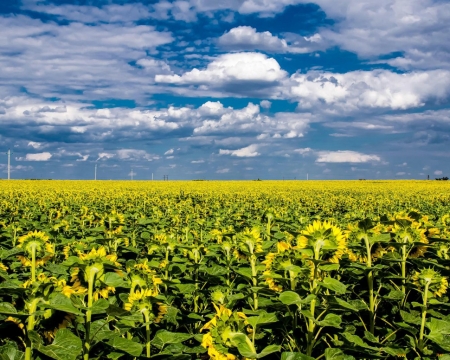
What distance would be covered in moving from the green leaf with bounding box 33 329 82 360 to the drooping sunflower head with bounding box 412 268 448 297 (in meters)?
2.21

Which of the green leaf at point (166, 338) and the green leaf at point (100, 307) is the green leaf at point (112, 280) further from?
the green leaf at point (166, 338)

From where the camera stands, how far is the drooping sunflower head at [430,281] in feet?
10.1

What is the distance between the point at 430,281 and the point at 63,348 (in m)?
2.30

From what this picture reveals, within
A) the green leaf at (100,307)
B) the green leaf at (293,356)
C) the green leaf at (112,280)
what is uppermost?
the green leaf at (112,280)

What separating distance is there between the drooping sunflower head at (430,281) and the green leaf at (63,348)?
86.8 inches

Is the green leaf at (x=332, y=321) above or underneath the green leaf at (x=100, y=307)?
underneath

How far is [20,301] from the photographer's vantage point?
2283 millimetres

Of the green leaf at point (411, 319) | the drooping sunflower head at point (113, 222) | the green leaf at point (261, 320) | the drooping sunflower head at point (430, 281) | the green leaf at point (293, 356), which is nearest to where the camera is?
the green leaf at point (293, 356)

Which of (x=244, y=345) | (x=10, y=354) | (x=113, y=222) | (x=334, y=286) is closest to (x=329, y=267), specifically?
(x=334, y=286)

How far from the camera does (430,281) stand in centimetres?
308

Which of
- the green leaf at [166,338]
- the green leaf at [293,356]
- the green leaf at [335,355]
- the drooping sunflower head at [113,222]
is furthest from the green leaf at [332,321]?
the drooping sunflower head at [113,222]

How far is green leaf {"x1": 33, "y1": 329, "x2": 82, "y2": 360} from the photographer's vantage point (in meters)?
1.98

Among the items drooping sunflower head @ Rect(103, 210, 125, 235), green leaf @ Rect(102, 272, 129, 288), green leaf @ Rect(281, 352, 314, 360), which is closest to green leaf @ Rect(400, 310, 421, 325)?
green leaf @ Rect(281, 352, 314, 360)

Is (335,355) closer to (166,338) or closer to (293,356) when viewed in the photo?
(293,356)
